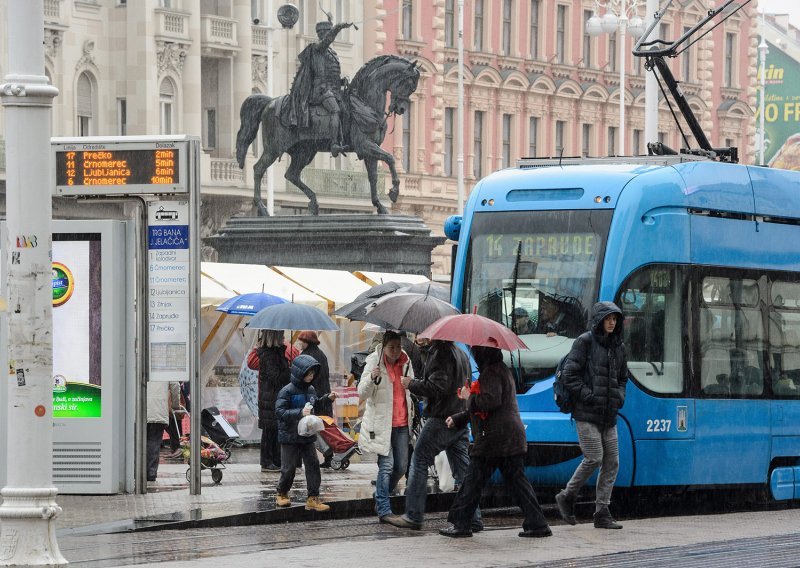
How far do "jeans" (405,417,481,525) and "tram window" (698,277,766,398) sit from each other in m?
3.10

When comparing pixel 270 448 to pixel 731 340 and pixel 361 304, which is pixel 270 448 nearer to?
pixel 361 304

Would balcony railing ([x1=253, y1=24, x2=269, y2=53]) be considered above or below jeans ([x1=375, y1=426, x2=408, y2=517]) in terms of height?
above

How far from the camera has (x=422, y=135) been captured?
64562 millimetres

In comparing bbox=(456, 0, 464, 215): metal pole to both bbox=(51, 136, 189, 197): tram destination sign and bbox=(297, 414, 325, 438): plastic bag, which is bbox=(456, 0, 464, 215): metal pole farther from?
bbox=(297, 414, 325, 438): plastic bag

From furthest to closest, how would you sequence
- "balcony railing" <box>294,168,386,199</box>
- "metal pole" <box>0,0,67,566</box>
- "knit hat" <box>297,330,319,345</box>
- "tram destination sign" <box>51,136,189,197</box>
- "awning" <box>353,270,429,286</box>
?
"balcony railing" <box>294,168,386,199</box> < "awning" <box>353,270,429,286</box> < "knit hat" <box>297,330,319,345</box> < "tram destination sign" <box>51,136,189,197</box> < "metal pole" <box>0,0,67,566</box>

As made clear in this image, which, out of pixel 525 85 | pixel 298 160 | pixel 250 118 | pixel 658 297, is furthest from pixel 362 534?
pixel 525 85

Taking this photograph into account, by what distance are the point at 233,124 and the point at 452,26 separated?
11.6 metres

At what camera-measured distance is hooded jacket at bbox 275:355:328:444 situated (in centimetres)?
1661

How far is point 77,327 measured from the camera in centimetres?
1775

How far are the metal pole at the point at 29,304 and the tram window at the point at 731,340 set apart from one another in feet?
26.2

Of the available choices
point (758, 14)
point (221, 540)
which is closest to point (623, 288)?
point (221, 540)

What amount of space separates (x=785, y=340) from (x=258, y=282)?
11427 millimetres

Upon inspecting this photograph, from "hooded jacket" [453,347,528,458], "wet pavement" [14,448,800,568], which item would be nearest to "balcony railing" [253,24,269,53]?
"wet pavement" [14,448,800,568]

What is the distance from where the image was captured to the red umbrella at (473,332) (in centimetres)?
1448
